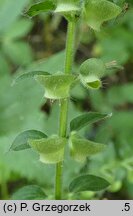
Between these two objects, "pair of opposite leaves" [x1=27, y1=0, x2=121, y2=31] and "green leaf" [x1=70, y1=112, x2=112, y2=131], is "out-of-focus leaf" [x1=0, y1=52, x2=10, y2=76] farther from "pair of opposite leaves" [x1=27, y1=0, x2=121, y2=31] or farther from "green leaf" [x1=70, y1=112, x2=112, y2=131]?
"pair of opposite leaves" [x1=27, y1=0, x2=121, y2=31]

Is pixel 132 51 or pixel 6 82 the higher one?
pixel 132 51

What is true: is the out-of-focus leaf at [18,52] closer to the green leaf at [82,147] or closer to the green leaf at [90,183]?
the green leaf at [90,183]

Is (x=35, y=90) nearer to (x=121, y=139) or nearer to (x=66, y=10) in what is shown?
(x=121, y=139)

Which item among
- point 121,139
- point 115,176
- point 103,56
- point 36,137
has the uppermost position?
point 103,56

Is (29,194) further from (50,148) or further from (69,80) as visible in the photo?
(69,80)

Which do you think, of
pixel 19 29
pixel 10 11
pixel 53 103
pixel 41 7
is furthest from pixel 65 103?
pixel 19 29

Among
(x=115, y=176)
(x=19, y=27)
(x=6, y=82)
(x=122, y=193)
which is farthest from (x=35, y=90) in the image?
(x=19, y=27)
